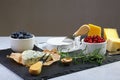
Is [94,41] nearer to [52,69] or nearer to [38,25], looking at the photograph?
[52,69]

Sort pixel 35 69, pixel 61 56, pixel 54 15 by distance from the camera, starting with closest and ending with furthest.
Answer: pixel 35 69 → pixel 61 56 → pixel 54 15

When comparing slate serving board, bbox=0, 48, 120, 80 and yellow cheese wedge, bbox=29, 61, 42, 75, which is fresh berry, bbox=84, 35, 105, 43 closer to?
slate serving board, bbox=0, 48, 120, 80

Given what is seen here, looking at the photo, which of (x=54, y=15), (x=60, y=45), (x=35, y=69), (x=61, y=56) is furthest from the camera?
(x=54, y=15)

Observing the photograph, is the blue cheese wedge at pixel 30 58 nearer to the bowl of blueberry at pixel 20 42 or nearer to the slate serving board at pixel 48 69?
the slate serving board at pixel 48 69

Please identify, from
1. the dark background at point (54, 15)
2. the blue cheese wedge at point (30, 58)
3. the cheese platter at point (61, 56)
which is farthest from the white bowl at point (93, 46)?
the dark background at point (54, 15)

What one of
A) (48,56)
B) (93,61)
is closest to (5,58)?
(48,56)

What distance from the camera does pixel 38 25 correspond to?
2.69m

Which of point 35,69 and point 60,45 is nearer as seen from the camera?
point 35,69

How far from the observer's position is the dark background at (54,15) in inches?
103

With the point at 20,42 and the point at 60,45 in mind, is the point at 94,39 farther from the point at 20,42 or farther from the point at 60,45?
the point at 20,42

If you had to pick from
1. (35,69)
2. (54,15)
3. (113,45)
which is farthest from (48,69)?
(54,15)

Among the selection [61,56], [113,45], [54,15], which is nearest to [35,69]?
[61,56]

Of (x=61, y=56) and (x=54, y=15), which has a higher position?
(x=54, y=15)

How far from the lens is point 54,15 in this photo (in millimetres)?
2664
